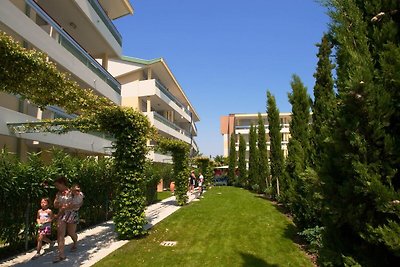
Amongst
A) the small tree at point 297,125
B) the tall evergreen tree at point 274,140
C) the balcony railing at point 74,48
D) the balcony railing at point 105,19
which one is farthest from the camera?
the tall evergreen tree at point 274,140

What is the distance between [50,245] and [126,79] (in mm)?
29927

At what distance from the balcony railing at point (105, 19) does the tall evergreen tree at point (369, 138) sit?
2035 cm

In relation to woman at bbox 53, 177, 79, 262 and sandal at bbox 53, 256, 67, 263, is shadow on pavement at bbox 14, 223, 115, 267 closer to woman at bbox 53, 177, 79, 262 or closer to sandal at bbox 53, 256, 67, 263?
sandal at bbox 53, 256, 67, 263

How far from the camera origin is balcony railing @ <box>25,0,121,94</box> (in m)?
15.1

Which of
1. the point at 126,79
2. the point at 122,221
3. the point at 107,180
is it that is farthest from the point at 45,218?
the point at 126,79

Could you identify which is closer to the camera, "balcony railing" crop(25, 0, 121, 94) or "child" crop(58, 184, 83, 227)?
"child" crop(58, 184, 83, 227)

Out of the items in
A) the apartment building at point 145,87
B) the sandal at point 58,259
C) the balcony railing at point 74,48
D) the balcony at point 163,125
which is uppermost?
the apartment building at point 145,87

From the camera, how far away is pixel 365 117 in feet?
11.4

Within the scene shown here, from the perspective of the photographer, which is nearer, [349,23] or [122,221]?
[349,23]

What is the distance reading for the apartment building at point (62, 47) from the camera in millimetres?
14094

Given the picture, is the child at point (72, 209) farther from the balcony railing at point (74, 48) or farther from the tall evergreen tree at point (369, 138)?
the balcony railing at point (74, 48)

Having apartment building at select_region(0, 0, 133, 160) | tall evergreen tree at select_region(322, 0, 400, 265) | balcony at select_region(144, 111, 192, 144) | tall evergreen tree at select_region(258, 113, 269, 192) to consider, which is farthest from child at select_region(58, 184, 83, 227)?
balcony at select_region(144, 111, 192, 144)

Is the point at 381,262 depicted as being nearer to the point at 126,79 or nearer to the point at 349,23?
the point at 349,23

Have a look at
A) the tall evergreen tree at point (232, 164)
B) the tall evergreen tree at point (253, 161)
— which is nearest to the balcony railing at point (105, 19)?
the tall evergreen tree at point (253, 161)
